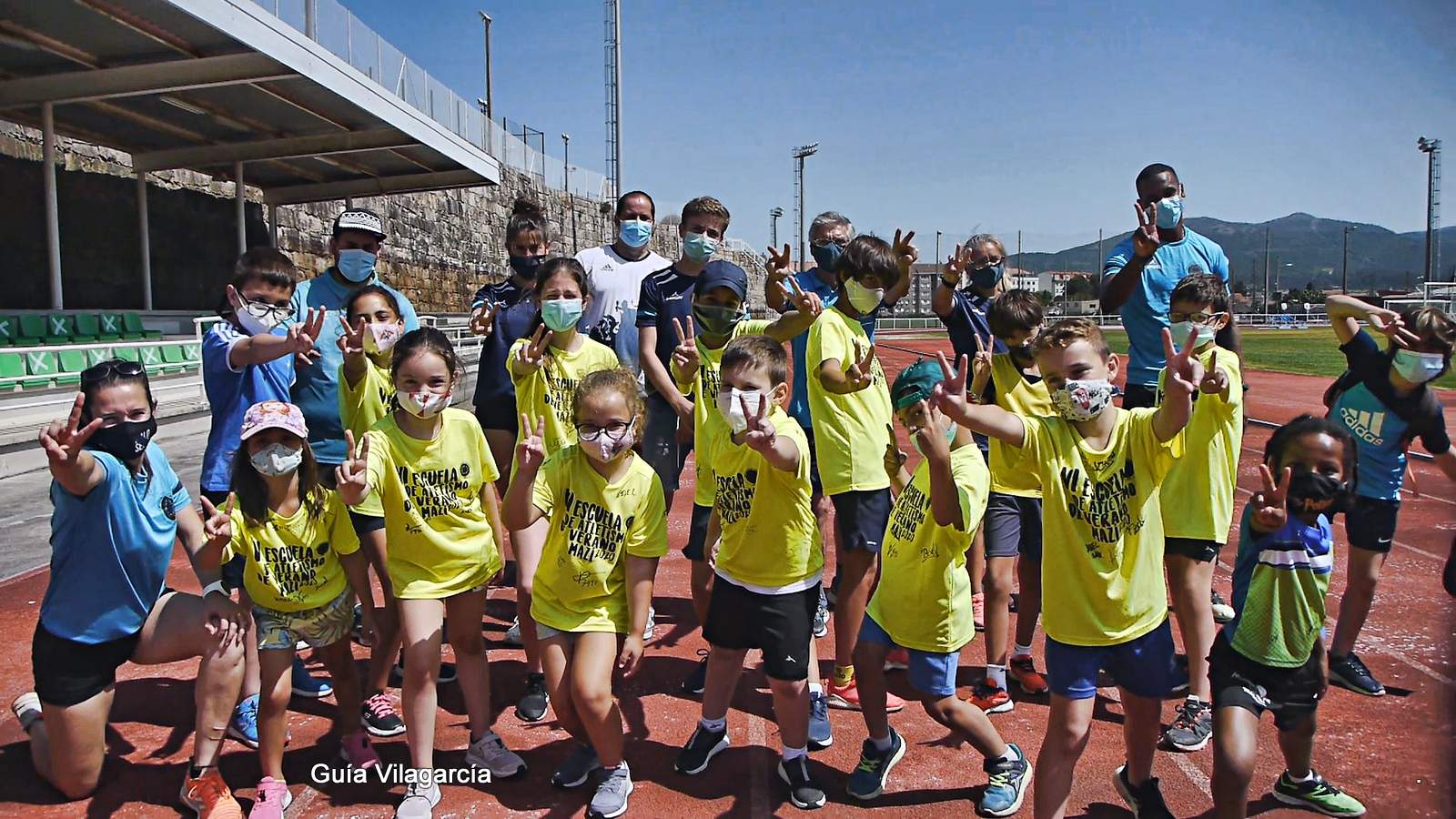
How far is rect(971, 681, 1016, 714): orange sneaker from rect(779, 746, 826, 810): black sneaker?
3.08ft

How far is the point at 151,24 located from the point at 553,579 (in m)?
11.9

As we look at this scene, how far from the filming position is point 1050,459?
2953mm

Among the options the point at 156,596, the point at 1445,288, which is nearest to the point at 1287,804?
the point at 156,596

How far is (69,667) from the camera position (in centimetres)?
325

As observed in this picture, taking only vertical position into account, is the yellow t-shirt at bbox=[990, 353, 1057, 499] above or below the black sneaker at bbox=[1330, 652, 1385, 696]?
above

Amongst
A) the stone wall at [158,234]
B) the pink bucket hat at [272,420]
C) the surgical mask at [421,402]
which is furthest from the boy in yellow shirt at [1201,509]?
the stone wall at [158,234]

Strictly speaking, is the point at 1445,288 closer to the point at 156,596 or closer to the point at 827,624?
Answer: the point at 827,624

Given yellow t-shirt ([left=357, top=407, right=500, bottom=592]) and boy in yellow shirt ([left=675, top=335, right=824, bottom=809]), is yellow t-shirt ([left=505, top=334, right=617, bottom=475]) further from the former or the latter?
boy in yellow shirt ([left=675, top=335, right=824, bottom=809])

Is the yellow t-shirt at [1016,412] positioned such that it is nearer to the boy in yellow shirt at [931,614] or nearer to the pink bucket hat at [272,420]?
the boy in yellow shirt at [931,614]

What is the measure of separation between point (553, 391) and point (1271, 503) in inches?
112

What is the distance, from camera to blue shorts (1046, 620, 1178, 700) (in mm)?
2848

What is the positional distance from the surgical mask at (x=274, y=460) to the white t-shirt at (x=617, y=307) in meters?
1.95

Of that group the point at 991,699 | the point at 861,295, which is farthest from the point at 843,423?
the point at 991,699

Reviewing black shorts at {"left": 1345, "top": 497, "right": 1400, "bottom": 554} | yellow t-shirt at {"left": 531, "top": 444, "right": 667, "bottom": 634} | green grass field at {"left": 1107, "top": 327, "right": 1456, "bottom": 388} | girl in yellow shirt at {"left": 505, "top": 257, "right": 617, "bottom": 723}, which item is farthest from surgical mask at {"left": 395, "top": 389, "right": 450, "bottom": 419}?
green grass field at {"left": 1107, "top": 327, "right": 1456, "bottom": 388}
